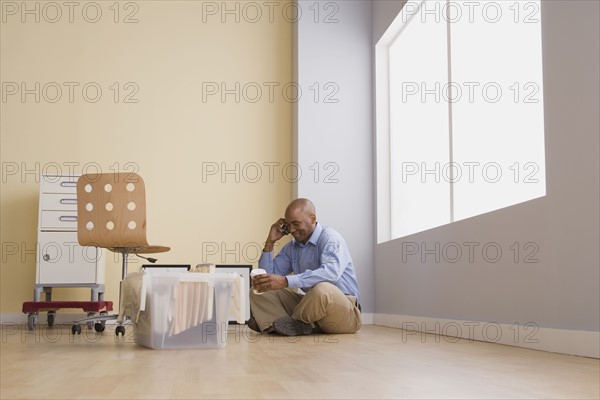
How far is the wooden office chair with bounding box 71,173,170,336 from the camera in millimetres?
4480

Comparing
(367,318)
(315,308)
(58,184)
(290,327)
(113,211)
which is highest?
(58,184)

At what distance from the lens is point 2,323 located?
6020mm

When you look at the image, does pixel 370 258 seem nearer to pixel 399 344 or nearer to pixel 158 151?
pixel 158 151

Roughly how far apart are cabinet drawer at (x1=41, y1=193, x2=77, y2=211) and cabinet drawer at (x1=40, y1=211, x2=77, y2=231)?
35 mm

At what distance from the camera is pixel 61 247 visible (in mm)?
5688

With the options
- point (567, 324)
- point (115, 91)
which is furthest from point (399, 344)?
point (115, 91)

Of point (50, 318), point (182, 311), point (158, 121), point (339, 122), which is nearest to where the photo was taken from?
point (182, 311)

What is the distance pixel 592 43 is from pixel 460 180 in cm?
169

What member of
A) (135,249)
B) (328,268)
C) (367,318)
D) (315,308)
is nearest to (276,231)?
(328,268)

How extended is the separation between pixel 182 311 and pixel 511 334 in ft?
4.89

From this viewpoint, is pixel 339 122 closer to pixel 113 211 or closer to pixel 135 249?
pixel 135 249

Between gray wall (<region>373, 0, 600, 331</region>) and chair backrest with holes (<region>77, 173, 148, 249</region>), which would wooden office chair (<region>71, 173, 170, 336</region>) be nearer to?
chair backrest with holes (<region>77, 173, 148, 249</region>)

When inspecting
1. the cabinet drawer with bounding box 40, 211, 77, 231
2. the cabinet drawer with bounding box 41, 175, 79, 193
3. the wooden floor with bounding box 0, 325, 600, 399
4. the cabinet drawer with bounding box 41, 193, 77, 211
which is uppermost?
the cabinet drawer with bounding box 41, 175, 79, 193

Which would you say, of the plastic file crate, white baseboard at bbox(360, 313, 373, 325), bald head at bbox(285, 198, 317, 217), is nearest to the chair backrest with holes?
bald head at bbox(285, 198, 317, 217)
